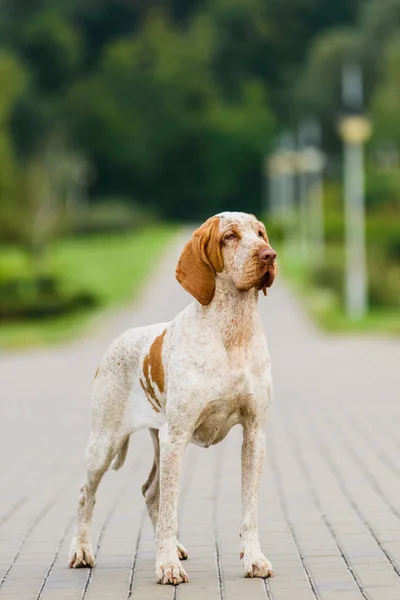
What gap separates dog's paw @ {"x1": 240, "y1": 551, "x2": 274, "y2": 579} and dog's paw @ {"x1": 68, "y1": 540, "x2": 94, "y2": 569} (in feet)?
2.63

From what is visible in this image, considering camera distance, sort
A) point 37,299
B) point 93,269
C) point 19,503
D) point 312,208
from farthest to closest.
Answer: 1. point 312,208
2. point 93,269
3. point 37,299
4. point 19,503

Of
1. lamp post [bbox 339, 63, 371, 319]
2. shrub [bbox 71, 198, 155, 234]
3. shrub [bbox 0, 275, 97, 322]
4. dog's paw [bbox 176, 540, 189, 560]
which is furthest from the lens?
shrub [bbox 71, 198, 155, 234]

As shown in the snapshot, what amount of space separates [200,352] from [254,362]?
0.80ft

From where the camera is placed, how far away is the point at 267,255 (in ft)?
17.4

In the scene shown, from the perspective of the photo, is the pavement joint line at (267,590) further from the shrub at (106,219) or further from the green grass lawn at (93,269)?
the shrub at (106,219)

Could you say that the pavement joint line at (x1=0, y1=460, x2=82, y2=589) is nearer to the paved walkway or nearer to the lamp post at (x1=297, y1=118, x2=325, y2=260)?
the paved walkway

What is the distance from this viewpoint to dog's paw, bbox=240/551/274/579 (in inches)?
218

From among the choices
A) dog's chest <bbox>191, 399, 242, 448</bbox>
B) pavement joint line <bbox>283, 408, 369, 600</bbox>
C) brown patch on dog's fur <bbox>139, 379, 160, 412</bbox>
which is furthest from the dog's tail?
pavement joint line <bbox>283, 408, 369, 600</bbox>

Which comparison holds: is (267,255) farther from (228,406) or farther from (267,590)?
(267,590)

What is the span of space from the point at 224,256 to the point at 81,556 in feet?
5.24

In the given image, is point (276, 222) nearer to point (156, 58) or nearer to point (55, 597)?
point (156, 58)

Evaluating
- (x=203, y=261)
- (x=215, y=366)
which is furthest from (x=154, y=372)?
(x=203, y=261)

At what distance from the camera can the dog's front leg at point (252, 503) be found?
18.2 feet

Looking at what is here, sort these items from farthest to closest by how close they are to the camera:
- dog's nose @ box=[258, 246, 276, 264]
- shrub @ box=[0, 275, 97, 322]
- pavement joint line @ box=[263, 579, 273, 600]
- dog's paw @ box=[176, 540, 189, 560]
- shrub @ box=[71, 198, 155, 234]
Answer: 1. shrub @ box=[71, 198, 155, 234]
2. shrub @ box=[0, 275, 97, 322]
3. dog's paw @ box=[176, 540, 189, 560]
4. dog's nose @ box=[258, 246, 276, 264]
5. pavement joint line @ box=[263, 579, 273, 600]
